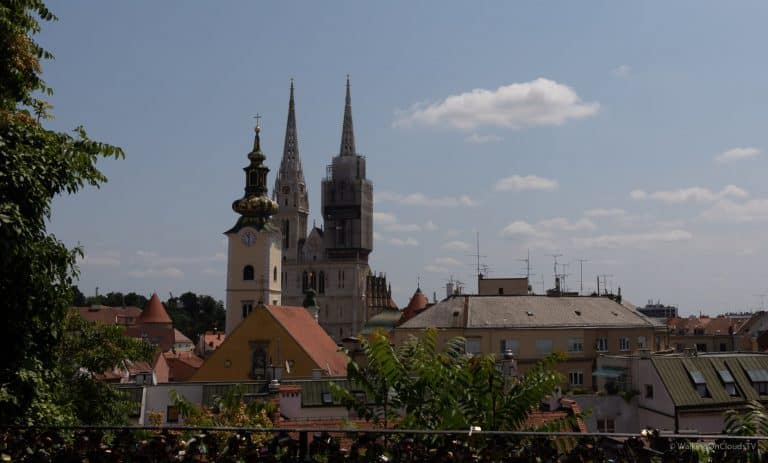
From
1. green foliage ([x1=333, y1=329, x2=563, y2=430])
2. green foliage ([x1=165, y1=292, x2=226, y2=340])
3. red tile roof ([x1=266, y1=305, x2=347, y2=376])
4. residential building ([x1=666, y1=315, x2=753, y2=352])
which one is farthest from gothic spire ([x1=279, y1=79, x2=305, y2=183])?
green foliage ([x1=333, y1=329, x2=563, y2=430])

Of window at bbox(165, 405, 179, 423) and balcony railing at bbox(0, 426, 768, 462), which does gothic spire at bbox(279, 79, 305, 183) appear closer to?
window at bbox(165, 405, 179, 423)

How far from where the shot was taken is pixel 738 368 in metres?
35.3

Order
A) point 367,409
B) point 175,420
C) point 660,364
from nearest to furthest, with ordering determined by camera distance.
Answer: point 367,409 < point 175,420 < point 660,364

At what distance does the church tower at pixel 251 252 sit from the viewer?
2849 inches

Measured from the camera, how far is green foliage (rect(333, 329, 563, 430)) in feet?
44.1

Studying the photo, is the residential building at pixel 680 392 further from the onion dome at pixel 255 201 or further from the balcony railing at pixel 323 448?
the onion dome at pixel 255 201

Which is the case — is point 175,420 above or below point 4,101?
below

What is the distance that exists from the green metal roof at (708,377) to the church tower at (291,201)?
10224 cm

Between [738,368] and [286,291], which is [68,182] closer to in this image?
[738,368]

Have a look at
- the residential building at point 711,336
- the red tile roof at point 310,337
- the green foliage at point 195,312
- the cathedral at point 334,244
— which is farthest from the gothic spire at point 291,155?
the red tile roof at point 310,337

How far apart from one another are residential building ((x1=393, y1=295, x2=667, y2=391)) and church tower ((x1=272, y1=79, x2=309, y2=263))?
8283 cm

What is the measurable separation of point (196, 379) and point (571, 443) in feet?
113

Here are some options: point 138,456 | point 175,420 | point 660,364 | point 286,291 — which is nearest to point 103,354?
point 138,456

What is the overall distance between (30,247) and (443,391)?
21.8ft
